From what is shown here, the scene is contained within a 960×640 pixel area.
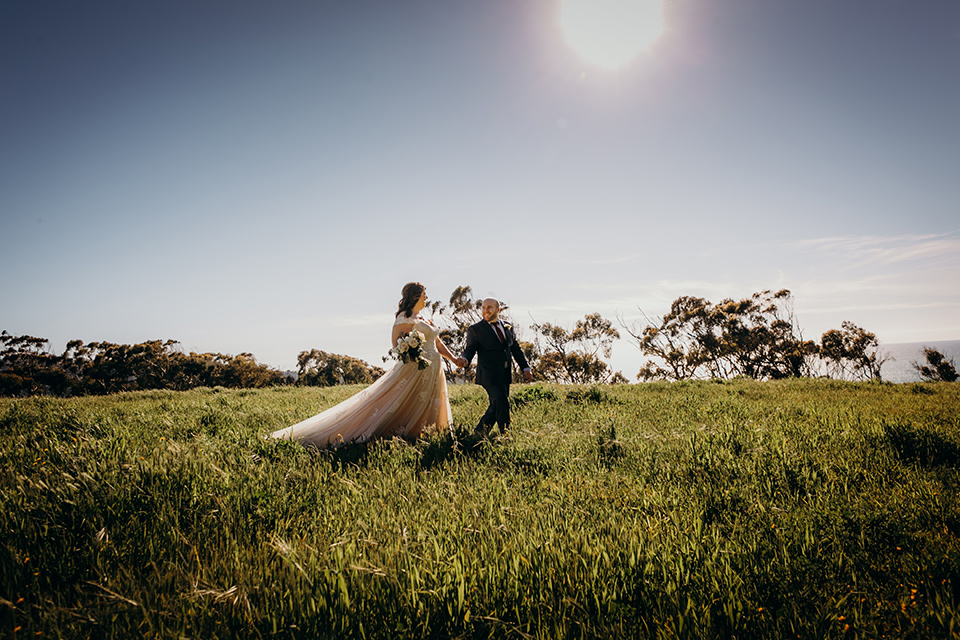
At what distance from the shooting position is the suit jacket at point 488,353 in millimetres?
6840

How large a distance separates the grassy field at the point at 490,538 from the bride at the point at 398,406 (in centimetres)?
75

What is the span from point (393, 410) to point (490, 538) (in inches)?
160

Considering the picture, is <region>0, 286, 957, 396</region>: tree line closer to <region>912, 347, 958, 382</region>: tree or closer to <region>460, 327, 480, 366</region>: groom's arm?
<region>912, 347, 958, 382</region>: tree

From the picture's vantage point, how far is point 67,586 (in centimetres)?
240

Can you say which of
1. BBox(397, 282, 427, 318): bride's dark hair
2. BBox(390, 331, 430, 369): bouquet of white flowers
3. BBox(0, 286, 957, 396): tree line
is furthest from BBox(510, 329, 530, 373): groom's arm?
BBox(0, 286, 957, 396): tree line

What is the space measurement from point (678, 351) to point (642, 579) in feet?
150

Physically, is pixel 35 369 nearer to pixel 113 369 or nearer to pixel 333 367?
pixel 113 369

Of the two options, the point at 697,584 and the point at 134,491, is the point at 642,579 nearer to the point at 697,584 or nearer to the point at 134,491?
the point at 697,584

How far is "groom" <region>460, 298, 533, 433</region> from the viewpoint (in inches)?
267

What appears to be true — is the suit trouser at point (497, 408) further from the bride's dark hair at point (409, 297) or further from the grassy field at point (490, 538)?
the bride's dark hair at point (409, 297)

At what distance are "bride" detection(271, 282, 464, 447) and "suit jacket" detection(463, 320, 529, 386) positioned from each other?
0.38 metres

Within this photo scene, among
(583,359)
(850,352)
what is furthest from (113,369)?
(850,352)

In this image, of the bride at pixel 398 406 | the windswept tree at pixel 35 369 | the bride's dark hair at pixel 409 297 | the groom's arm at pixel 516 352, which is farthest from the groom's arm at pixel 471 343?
the windswept tree at pixel 35 369

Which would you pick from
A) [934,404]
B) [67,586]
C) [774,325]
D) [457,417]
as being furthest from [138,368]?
[774,325]
